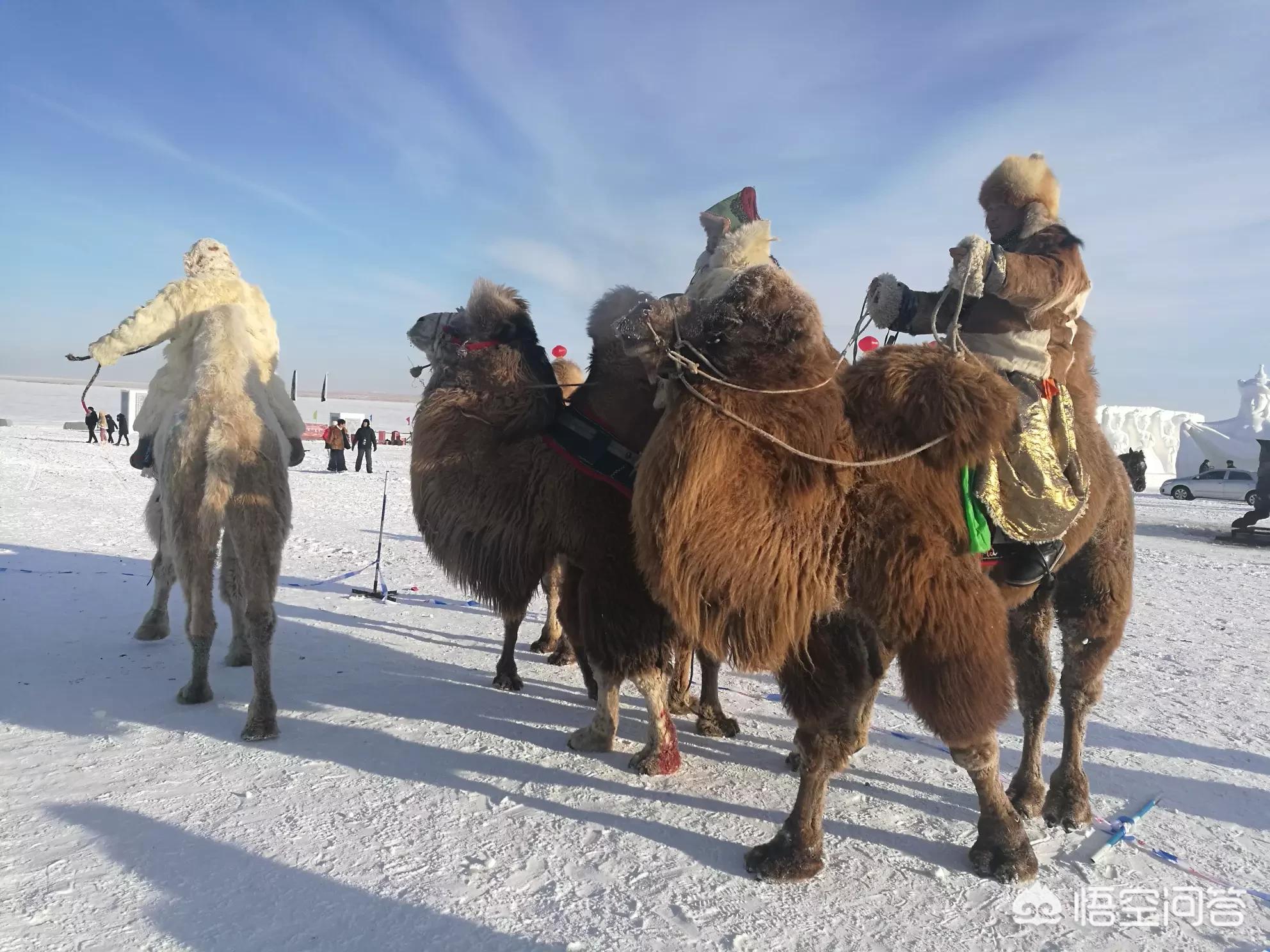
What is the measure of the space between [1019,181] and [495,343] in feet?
8.80

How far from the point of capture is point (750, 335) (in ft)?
9.36

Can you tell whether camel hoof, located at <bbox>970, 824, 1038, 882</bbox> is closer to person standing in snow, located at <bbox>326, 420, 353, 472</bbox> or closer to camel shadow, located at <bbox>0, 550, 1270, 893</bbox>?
camel shadow, located at <bbox>0, 550, 1270, 893</bbox>

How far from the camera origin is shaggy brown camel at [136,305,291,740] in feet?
13.5

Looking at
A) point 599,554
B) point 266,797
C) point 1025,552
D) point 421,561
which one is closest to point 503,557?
point 599,554

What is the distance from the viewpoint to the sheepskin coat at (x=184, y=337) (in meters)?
4.68

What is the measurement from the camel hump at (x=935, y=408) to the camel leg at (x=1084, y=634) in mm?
1137

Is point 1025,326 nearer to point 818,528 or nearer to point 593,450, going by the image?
point 818,528

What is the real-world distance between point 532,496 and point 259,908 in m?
2.02

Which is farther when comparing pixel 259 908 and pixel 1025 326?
pixel 1025 326

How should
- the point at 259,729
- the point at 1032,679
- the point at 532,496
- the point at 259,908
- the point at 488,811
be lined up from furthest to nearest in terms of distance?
the point at 259,729 → the point at 532,496 → the point at 1032,679 → the point at 488,811 → the point at 259,908

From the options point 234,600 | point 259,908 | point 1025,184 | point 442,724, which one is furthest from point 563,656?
point 1025,184

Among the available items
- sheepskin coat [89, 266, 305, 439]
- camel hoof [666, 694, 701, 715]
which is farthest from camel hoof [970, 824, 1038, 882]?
sheepskin coat [89, 266, 305, 439]

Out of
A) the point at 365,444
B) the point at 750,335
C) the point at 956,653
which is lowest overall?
the point at 956,653

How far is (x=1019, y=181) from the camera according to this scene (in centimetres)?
362
